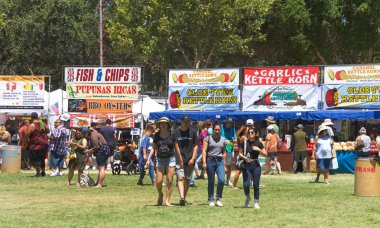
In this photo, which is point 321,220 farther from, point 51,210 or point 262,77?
point 262,77

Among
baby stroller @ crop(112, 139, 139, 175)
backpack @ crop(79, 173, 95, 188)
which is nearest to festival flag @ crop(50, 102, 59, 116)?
baby stroller @ crop(112, 139, 139, 175)

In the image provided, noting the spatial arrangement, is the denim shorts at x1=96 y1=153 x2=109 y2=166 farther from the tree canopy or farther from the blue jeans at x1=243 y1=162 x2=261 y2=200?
the tree canopy

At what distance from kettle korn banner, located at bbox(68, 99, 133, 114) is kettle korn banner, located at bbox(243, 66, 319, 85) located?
4.85 m

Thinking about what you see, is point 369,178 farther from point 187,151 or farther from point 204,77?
point 204,77

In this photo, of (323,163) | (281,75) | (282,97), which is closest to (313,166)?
(282,97)

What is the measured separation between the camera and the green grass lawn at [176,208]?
12750 millimetres

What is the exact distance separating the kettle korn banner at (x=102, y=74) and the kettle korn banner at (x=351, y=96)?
24.5ft

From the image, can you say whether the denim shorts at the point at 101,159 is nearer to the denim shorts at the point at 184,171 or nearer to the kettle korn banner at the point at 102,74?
the denim shorts at the point at 184,171

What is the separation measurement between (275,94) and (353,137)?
3.92m

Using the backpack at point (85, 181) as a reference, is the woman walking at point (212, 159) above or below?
above

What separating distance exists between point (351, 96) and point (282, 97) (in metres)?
2.62

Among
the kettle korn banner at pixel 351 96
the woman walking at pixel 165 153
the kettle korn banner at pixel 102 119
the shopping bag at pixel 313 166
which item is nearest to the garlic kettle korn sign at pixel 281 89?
the kettle korn banner at pixel 351 96

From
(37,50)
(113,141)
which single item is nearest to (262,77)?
(113,141)

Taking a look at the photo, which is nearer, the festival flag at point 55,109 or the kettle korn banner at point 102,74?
the kettle korn banner at point 102,74
